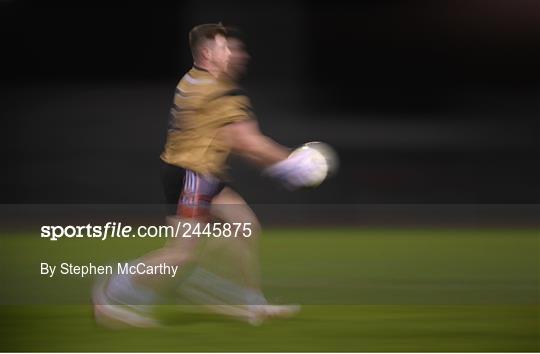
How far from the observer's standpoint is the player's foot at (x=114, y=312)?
6.43 meters

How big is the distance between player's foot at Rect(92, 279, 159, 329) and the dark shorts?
0.63 meters

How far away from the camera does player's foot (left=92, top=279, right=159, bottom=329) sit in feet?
21.1

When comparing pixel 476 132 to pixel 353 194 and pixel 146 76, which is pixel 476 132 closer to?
pixel 353 194

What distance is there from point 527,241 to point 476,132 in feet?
21.4

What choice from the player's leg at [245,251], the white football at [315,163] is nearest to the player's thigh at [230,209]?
the player's leg at [245,251]

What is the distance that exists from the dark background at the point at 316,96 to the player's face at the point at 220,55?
27.1 ft

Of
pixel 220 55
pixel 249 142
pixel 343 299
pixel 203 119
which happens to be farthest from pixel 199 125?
pixel 343 299

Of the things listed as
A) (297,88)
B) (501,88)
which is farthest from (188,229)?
(501,88)

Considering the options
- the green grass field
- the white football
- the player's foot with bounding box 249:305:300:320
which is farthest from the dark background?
the white football

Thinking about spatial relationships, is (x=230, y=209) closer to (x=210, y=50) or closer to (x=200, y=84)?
(x=200, y=84)

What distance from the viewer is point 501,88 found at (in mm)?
18203

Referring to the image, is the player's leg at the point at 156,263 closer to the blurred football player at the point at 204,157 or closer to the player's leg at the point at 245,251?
the blurred football player at the point at 204,157

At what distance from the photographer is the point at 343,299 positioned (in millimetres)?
8109

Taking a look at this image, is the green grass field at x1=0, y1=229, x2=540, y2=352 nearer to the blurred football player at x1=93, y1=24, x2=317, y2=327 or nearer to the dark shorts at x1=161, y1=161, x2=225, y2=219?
the blurred football player at x1=93, y1=24, x2=317, y2=327
